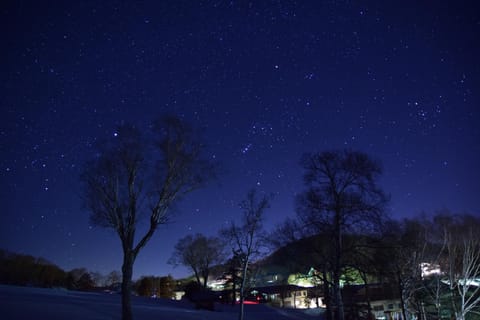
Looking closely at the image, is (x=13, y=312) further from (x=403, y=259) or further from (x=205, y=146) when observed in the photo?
(x=403, y=259)

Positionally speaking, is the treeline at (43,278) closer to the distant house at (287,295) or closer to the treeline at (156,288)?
the treeline at (156,288)

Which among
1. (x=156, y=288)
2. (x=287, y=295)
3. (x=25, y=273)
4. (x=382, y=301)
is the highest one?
(x=25, y=273)

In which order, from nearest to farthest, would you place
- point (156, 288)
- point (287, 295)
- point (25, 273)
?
point (287, 295), point (25, 273), point (156, 288)

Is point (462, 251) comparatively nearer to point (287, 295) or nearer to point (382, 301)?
point (382, 301)

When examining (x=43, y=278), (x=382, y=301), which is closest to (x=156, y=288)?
(x=43, y=278)

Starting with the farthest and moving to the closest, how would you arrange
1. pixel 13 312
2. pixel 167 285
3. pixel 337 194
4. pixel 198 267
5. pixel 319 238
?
pixel 167 285, pixel 198 267, pixel 319 238, pixel 337 194, pixel 13 312

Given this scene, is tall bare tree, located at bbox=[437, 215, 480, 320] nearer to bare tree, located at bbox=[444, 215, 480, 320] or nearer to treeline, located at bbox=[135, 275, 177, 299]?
bare tree, located at bbox=[444, 215, 480, 320]

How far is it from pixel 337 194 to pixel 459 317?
11.7 m

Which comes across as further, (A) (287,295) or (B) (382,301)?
(A) (287,295)

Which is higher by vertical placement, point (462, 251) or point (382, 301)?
point (462, 251)

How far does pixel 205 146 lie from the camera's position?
63.5 feet

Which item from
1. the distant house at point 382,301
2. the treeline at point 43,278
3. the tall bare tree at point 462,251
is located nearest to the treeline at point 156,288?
the treeline at point 43,278

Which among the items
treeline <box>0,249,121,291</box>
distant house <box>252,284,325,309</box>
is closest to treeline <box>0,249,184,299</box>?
treeline <box>0,249,121,291</box>

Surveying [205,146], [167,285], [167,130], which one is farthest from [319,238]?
[167,285]
